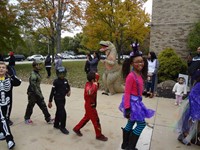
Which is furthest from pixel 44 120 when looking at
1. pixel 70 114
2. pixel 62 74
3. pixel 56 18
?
pixel 56 18

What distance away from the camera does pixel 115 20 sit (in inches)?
718

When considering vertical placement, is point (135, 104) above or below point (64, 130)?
above

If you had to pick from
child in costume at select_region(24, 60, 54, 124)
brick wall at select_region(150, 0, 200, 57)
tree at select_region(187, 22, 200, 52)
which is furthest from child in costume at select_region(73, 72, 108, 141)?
brick wall at select_region(150, 0, 200, 57)

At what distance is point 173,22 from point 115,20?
7.21m

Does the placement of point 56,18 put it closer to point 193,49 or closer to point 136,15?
point 136,15

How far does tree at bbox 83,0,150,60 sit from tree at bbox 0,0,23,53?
6348 millimetres

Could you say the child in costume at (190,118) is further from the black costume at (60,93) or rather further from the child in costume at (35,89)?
the child in costume at (35,89)

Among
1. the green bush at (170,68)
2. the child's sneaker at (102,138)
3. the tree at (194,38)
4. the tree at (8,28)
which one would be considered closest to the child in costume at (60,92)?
the child's sneaker at (102,138)

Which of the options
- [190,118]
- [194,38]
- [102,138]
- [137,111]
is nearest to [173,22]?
[194,38]

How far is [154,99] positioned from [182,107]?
3465 millimetres

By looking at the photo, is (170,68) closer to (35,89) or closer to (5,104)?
(35,89)

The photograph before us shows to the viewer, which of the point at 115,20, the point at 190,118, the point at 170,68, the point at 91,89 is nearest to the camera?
the point at 190,118

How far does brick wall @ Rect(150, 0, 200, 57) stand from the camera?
11414 mm

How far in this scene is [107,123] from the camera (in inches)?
190
